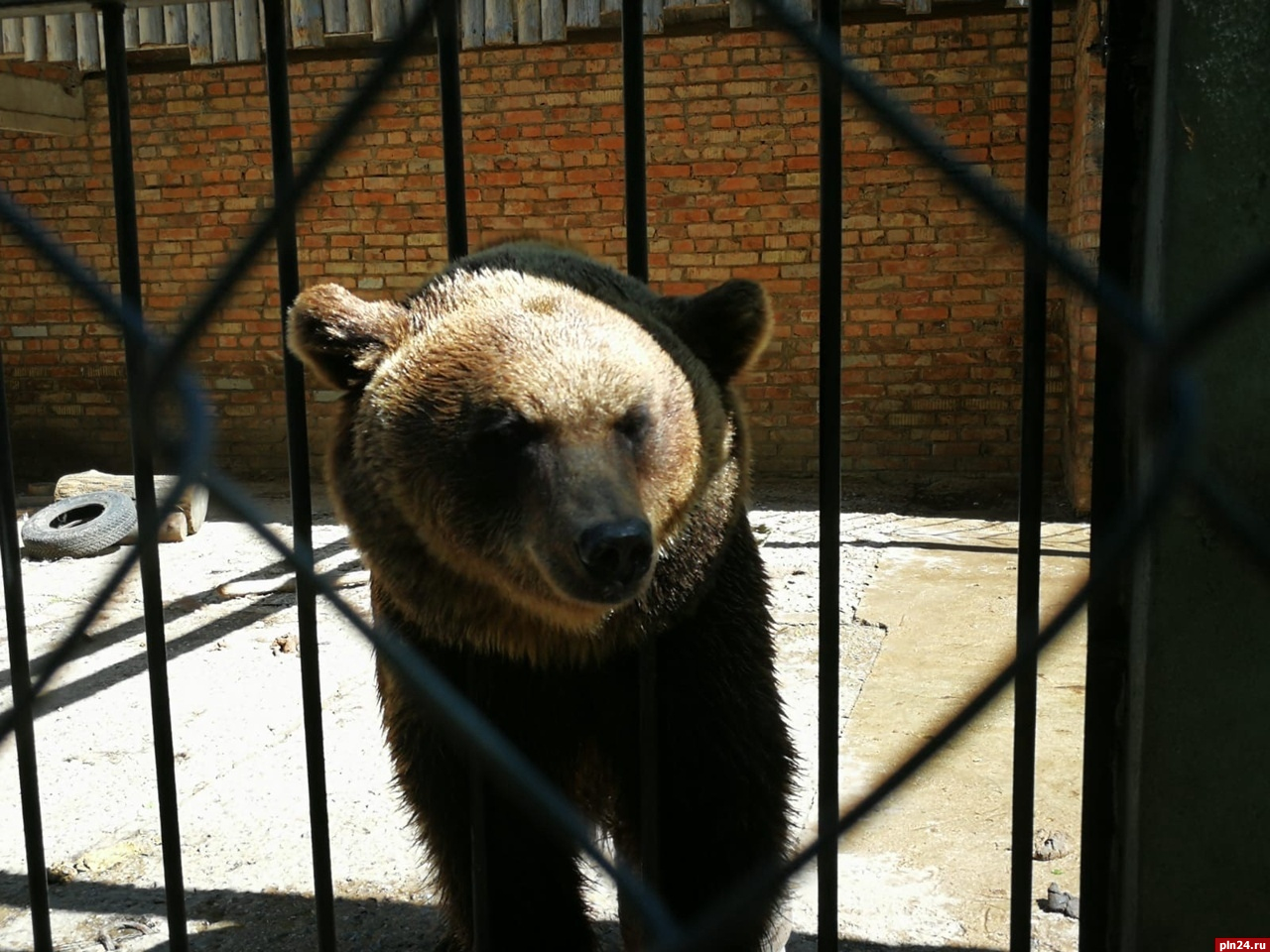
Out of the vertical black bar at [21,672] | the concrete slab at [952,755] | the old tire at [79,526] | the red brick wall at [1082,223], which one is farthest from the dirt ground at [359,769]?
the red brick wall at [1082,223]

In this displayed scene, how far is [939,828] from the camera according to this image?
10.3ft

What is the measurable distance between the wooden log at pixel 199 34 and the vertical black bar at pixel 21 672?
672 centimetres

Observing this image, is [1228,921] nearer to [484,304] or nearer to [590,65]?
[484,304]

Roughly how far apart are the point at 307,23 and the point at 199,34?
85cm

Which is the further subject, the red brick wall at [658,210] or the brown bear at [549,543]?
the red brick wall at [658,210]

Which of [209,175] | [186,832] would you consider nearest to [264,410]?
[209,175]

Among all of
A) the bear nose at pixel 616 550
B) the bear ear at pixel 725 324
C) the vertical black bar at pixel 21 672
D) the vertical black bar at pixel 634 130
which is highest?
the vertical black bar at pixel 634 130

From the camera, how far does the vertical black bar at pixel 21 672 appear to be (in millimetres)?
1980

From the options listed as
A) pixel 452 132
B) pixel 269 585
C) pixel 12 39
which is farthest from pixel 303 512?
pixel 12 39

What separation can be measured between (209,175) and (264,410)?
2166 mm

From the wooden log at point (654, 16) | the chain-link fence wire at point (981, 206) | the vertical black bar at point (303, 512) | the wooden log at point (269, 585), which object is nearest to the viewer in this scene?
the chain-link fence wire at point (981, 206)

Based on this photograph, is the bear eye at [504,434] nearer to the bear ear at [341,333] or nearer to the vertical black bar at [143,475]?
the bear ear at [341,333]

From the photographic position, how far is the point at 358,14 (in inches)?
294

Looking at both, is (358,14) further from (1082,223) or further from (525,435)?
(525,435)
